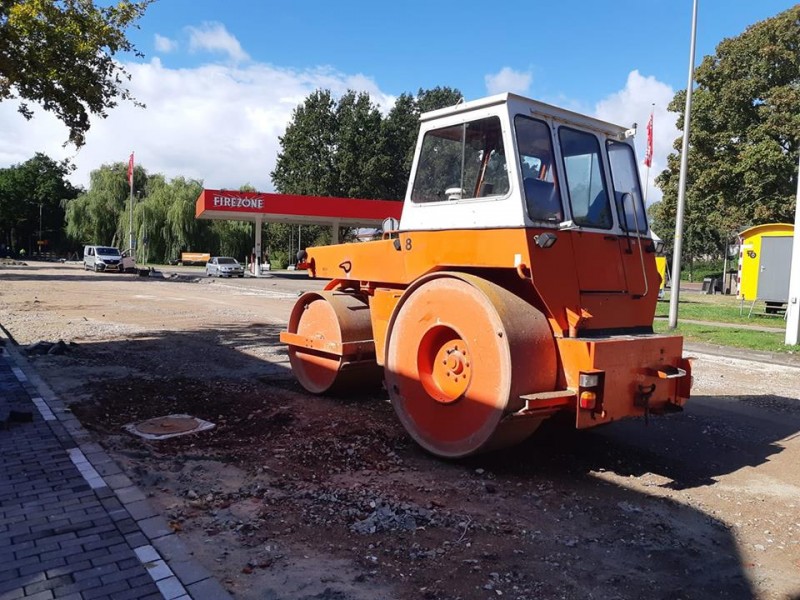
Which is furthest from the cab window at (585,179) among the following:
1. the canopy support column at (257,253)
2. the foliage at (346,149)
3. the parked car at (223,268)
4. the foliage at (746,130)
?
the foliage at (346,149)

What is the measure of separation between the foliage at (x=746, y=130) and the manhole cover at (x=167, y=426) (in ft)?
104

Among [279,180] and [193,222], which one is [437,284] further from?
[279,180]

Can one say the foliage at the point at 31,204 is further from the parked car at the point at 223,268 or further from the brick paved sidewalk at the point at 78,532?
the brick paved sidewalk at the point at 78,532

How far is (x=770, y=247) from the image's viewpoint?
65.1ft

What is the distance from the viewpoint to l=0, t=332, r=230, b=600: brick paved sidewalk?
11.0 ft

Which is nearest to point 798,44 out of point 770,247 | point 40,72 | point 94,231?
point 770,247

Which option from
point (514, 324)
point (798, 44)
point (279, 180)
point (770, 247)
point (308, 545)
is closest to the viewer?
point (308, 545)

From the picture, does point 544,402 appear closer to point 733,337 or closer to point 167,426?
point 167,426

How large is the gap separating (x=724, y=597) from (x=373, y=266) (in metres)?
4.31

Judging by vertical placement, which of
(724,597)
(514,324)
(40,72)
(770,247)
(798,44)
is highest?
(798,44)

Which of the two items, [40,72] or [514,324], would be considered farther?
[40,72]

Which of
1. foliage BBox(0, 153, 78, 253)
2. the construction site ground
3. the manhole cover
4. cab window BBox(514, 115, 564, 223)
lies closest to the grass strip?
the construction site ground

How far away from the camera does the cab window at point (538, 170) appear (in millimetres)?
5184

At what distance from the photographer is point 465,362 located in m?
5.30
